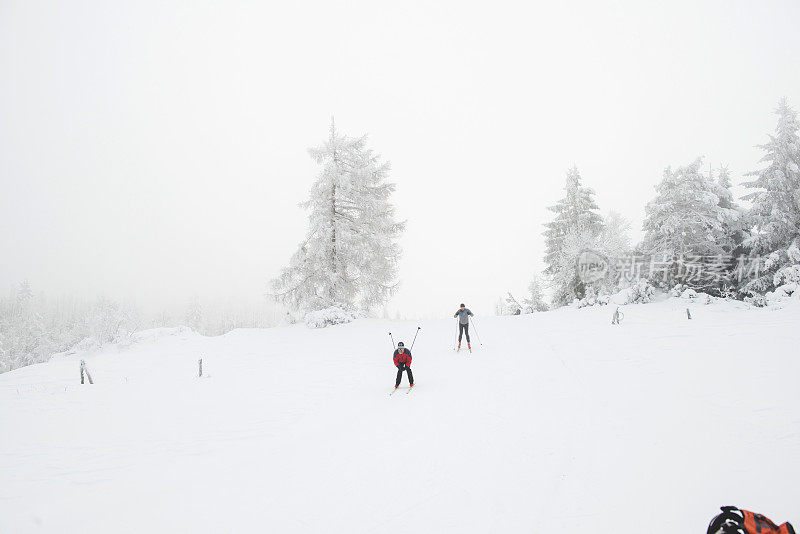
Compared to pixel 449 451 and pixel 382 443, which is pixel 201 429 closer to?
pixel 382 443

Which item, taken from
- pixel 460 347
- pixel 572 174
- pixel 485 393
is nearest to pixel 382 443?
pixel 485 393

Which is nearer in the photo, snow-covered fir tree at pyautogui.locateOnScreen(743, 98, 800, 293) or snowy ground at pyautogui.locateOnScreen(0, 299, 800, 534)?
snowy ground at pyautogui.locateOnScreen(0, 299, 800, 534)

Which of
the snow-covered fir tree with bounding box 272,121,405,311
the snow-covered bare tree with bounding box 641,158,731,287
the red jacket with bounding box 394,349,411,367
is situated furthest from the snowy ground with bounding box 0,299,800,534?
the snow-covered bare tree with bounding box 641,158,731,287

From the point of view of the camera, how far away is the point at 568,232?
109ft

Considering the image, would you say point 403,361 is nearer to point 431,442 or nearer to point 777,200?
point 431,442

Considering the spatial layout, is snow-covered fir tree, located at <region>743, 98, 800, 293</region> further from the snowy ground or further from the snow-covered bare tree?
the snowy ground

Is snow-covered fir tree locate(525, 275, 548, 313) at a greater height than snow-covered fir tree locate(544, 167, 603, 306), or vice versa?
snow-covered fir tree locate(544, 167, 603, 306)

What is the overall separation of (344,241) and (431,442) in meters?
16.3

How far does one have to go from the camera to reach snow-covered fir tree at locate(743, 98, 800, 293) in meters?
20.6

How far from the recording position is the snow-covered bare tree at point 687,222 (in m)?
24.1

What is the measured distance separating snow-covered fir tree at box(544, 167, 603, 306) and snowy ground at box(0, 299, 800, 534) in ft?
53.2

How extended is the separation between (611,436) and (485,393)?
3.65 m

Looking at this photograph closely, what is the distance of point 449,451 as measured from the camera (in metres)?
7.43

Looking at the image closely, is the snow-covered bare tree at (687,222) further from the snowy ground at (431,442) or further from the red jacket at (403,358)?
the red jacket at (403,358)
